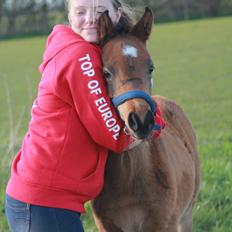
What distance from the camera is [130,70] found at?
10.9 feet

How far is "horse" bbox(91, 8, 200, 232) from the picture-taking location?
3244 millimetres

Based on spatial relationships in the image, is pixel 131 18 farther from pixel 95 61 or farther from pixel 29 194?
pixel 29 194

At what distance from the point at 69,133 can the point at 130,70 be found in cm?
48

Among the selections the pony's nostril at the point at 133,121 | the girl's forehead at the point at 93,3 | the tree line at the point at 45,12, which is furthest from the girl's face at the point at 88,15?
the tree line at the point at 45,12

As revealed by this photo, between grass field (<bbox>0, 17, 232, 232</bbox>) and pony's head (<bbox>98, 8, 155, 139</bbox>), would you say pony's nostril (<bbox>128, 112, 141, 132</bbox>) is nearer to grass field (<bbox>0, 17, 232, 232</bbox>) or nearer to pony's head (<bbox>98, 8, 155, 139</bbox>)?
pony's head (<bbox>98, 8, 155, 139</bbox>)

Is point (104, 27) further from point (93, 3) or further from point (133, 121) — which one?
point (133, 121)

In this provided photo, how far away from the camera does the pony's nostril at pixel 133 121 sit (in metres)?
3.09

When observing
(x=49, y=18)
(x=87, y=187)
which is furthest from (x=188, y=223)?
(x=49, y=18)

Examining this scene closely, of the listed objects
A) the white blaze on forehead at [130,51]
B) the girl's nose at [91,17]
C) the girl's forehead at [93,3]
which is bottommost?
the white blaze on forehead at [130,51]

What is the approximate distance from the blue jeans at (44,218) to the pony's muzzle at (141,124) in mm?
680

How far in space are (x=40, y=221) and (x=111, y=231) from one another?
0.55 m

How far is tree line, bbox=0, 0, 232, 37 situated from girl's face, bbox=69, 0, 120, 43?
57.7 metres

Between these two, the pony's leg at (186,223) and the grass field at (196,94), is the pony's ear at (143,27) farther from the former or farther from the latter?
the grass field at (196,94)

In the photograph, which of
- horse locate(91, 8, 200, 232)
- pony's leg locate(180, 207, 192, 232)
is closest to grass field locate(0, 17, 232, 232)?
pony's leg locate(180, 207, 192, 232)
